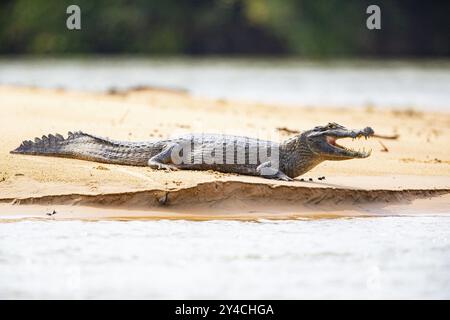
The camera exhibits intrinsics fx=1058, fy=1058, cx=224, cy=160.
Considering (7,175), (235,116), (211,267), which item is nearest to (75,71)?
(235,116)

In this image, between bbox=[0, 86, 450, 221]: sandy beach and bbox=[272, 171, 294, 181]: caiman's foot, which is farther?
bbox=[272, 171, 294, 181]: caiman's foot

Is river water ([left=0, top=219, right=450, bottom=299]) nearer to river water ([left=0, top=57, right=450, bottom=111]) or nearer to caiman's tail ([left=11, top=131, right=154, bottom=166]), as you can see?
caiman's tail ([left=11, top=131, right=154, bottom=166])

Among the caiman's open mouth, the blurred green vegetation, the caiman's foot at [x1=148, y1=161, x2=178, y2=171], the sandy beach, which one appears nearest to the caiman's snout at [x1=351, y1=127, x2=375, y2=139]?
the caiman's open mouth

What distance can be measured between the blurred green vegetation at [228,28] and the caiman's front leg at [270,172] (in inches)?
1075

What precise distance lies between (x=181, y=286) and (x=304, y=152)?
2874mm

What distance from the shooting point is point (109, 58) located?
38.0 meters

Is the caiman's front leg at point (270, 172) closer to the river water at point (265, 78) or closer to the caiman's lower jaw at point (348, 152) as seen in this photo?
the caiman's lower jaw at point (348, 152)

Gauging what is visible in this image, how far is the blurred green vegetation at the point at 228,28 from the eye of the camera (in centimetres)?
3659

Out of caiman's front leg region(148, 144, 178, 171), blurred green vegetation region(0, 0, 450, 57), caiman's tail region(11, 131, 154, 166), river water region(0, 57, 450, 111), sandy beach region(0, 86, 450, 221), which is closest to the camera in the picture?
sandy beach region(0, 86, 450, 221)

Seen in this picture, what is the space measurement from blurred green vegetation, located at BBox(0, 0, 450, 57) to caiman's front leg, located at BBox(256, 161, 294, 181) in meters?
27.3

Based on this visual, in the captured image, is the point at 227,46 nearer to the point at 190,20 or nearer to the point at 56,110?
the point at 190,20

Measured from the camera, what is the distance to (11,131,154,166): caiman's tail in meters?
9.57

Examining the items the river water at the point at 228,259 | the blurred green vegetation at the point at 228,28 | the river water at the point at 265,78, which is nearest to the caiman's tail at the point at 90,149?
the river water at the point at 228,259

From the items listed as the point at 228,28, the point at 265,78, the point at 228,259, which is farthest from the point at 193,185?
the point at 228,28
